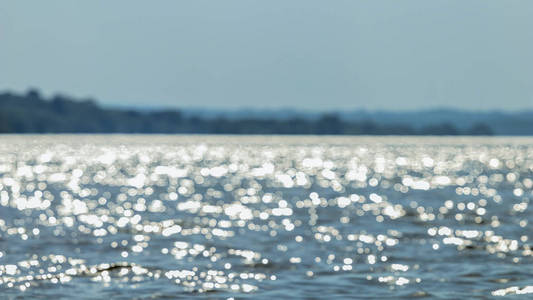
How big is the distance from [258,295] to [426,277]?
4.62 m

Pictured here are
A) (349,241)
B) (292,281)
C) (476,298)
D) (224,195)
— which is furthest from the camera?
(224,195)

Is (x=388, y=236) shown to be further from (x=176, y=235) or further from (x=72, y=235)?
(x=72, y=235)

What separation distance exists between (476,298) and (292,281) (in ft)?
13.9

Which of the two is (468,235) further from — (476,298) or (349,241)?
(476,298)

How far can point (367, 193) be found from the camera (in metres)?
65.3

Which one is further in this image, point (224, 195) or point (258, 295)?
point (224, 195)

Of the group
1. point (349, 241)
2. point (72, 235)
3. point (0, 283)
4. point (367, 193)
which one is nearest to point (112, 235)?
point (72, 235)

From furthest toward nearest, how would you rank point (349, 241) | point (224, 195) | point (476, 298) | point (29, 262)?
point (224, 195) < point (349, 241) < point (29, 262) < point (476, 298)

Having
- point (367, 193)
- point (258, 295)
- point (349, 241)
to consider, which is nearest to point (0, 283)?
point (258, 295)

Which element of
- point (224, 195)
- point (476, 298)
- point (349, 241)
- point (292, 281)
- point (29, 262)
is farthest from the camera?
point (224, 195)

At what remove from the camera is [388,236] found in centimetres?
3572

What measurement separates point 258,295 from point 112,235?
1300cm

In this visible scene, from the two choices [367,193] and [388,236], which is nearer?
[388,236]

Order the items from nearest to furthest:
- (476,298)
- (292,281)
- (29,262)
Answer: (476,298), (292,281), (29,262)
